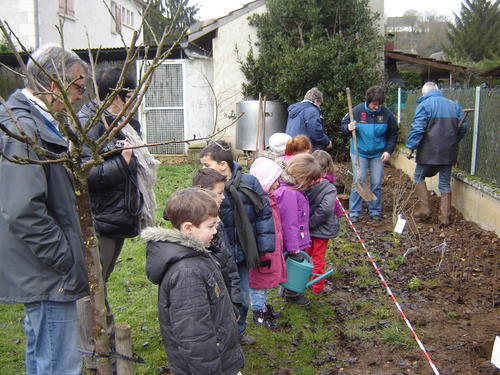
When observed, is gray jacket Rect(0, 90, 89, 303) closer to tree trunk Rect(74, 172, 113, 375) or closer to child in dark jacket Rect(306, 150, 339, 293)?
tree trunk Rect(74, 172, 113, 375)

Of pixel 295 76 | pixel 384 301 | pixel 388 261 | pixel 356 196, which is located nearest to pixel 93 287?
pixel 384 301

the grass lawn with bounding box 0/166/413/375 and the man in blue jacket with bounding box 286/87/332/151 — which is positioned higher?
the man in blue jacket with bounding box 286/87/332/151

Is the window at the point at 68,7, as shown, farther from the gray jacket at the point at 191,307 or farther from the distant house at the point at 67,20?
the gray jacket at the point at 191,307

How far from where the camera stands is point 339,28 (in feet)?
38.7

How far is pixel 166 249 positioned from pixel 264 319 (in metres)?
2.18

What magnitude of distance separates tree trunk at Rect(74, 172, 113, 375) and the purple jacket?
222 cm

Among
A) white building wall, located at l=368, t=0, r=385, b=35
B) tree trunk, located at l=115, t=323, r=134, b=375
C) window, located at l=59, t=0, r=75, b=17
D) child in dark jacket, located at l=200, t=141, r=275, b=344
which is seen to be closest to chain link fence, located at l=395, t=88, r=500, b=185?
child in dark jacket, located at l=200, t=141, r=275, b=344

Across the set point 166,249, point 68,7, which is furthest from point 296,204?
point 68,7

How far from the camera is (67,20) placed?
18703 mm

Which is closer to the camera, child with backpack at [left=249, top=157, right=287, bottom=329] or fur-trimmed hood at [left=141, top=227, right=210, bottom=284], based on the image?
fur-trimmed hood at [left=141, top=227, right=210, bottom=284]

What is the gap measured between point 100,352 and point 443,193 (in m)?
6.19

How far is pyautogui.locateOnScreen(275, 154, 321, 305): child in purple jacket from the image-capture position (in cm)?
421

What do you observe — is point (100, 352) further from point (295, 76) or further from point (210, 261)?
point (295, 76)

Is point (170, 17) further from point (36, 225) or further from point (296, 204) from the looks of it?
point (36, 225)
